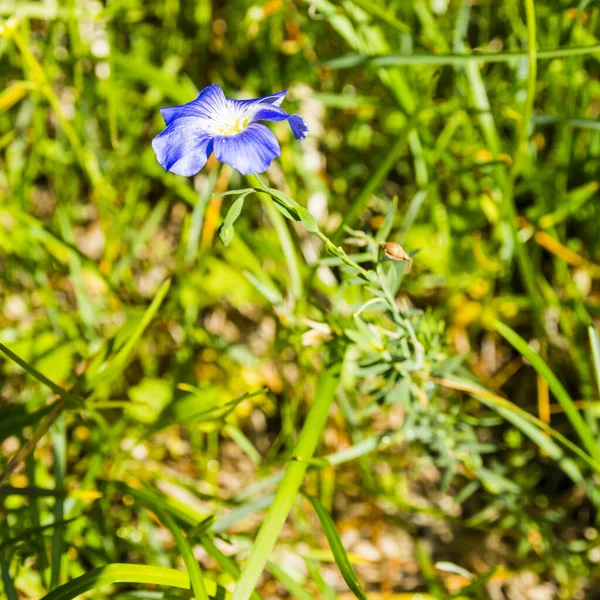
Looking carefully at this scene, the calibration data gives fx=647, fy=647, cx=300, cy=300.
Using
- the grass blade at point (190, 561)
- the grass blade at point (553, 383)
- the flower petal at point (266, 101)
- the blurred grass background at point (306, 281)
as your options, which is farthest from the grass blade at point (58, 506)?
the grass blade at point (553, 383)

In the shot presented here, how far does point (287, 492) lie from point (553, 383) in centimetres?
75

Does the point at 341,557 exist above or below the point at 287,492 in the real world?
below

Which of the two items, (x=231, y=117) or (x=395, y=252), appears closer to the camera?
(x=395, y=252)

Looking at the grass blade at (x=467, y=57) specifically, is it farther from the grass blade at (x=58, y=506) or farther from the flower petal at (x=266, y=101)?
the grass blade at (x=58, y=506)

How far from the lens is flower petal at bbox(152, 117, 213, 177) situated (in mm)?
1218

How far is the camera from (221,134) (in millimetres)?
1309

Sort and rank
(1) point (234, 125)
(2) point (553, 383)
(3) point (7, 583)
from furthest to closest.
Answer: (2) point (553, 383), (3) point (7, 583), (1) point (234, 125)

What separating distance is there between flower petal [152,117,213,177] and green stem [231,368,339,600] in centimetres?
69

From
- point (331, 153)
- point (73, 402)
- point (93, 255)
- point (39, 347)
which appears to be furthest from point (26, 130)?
point (73, 402)

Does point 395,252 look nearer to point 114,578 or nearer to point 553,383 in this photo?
point 553,383

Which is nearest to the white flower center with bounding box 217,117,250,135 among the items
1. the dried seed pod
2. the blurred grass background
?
the dried seed pod

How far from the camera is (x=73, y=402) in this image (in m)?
1.68

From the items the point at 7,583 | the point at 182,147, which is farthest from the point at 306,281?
the point at 7,583

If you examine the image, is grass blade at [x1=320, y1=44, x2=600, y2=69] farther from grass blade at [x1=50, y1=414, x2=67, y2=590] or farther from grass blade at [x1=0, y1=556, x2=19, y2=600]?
grass blade at [x1=0, y1=556, x2=19, y2=600]
